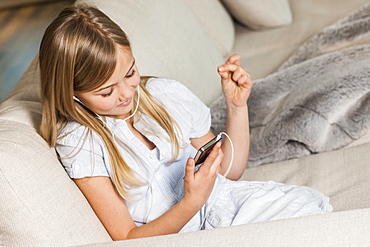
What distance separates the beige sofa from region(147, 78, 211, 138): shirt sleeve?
0.78 feet

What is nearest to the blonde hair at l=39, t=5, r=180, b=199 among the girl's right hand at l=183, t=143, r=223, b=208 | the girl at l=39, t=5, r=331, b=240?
the girl at l=39, t=5, r=331, b=240

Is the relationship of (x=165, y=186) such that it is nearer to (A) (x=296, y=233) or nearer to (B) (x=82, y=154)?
(B) (x=82, y=154)

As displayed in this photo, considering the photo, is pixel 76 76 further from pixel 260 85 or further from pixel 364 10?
pixel 364 10

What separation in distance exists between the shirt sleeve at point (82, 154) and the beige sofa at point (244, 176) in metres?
0.04

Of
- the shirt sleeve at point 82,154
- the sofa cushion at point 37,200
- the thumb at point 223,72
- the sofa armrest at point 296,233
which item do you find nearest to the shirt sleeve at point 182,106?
the thumb at point 223,72

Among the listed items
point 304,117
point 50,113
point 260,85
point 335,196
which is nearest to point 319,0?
point 260,85

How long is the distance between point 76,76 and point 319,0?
179 centimetres

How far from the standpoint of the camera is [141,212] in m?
1.21

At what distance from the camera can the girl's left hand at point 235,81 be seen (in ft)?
4.24

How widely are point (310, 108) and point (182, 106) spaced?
448 mm

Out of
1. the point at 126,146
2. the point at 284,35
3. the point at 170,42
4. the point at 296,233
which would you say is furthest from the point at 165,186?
the point at 284,35

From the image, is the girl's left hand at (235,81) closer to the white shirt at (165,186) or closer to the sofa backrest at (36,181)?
the white shirt at (165,186)

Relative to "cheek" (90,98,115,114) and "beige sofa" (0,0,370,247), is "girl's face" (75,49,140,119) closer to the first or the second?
"cheek" (90,98,115,114)

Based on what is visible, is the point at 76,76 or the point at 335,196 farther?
the point at 335,196
